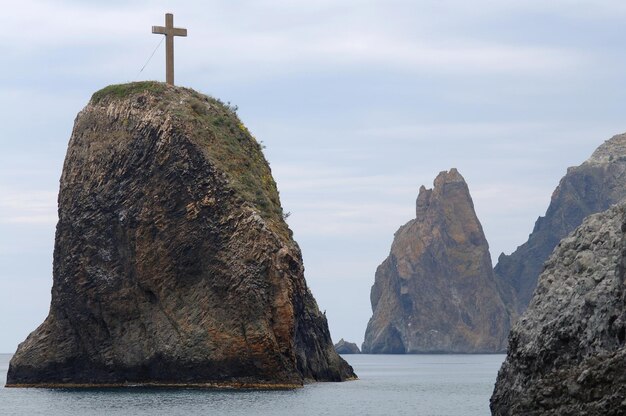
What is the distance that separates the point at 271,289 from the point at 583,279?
159ft

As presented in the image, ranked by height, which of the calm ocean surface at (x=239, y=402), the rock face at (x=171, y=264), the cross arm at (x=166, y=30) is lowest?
the calm ocean surface at (x=239, y=402)

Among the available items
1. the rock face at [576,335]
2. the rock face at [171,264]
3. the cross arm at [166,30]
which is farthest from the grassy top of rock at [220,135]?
the rock face at [576,335]

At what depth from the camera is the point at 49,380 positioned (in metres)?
88.8

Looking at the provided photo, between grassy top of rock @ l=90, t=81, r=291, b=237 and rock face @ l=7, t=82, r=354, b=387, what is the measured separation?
0.46 feet

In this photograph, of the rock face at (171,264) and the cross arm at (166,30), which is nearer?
the rock face at (171,264)

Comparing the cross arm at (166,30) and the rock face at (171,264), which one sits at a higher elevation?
the cross arm at (166,30)

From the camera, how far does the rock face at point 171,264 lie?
81.7 metres

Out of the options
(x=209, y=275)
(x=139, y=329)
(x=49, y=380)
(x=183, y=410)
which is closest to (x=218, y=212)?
(x=209, y=275)

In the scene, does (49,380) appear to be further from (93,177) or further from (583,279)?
(583,279)

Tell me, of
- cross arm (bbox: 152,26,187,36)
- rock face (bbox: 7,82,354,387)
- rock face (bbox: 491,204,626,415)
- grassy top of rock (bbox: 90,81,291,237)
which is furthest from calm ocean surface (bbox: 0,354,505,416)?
cross arm (bbox: 152,26,187,36)

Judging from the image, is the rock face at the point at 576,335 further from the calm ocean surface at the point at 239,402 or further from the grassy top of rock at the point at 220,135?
the grassy top of rock at the point at 220,135

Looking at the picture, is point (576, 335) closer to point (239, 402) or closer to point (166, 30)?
point (239, 402)

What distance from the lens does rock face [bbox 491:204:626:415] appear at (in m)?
27.5

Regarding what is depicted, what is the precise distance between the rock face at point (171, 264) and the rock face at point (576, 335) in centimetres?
4477
